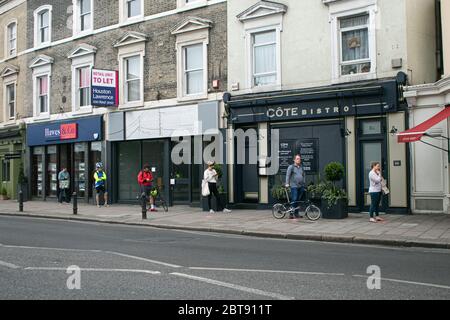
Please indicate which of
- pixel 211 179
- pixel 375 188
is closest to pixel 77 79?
pixel 211 179

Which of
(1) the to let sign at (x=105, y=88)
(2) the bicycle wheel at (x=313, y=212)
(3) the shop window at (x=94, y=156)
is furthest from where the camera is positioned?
(3) the shop window at (x=94, y=156)

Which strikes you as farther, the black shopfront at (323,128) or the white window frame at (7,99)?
the white window frame at (7,99)

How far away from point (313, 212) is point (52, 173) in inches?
647

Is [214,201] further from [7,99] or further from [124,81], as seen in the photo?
[7,99]

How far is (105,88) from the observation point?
72.6 ft

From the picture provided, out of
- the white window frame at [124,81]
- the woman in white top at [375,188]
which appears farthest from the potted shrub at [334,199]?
the white window frame at [124,81]

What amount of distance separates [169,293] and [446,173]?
36.5 ft

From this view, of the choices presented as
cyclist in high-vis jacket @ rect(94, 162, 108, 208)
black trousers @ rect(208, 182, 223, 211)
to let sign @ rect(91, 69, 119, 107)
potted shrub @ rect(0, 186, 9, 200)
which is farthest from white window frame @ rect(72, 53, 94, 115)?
black trousers @ rect(208, 182, 223, 211)

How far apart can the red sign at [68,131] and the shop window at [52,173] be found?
152cm

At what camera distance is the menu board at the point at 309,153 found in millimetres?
17366

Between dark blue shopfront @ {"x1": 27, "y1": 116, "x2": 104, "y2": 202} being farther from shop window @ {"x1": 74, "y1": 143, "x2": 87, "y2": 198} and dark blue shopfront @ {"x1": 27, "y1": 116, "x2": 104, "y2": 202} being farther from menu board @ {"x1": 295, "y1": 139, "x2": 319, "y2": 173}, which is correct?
menu board @ {"x1": 295, "y1": 139, "x2": 319, "y2": 173}

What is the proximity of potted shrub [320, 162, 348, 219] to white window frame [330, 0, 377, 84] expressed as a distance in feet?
10.3

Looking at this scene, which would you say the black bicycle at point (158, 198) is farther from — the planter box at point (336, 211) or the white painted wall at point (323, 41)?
the planter box at point (336, 211)
